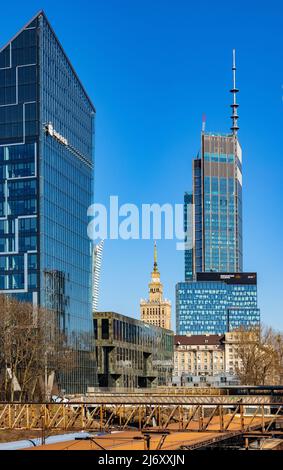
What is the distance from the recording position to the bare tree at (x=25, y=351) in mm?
124062

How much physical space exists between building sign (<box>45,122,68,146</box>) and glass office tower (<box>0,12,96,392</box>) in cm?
25

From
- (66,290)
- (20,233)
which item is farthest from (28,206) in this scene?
(66,290)

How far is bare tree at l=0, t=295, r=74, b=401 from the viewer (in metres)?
124

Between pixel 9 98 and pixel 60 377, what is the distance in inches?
2197

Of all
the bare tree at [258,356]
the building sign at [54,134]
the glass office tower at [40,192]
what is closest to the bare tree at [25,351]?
the glass office tower at [40,192]

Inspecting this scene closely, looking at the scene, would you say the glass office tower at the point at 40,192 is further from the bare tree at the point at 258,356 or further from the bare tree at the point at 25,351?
the bare tree at the point at 258,356

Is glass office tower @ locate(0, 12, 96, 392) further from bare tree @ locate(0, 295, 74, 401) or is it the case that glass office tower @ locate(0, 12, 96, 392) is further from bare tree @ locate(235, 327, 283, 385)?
bare tree @ locate(235, 327, 283, 385)

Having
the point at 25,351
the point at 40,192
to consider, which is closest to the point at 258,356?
the point at 40,192

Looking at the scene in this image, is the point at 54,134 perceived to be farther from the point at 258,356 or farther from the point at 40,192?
the point at 258,356

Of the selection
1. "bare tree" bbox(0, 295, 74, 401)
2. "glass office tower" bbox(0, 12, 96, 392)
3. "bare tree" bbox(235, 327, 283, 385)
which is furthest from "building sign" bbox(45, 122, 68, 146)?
"bare tree" bbox(235, 327, 283, 385)

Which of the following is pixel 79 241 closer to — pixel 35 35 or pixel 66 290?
pixel 66 290

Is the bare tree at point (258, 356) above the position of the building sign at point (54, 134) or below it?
below

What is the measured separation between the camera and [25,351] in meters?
130

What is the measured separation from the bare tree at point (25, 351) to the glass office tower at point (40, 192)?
24.4 m
